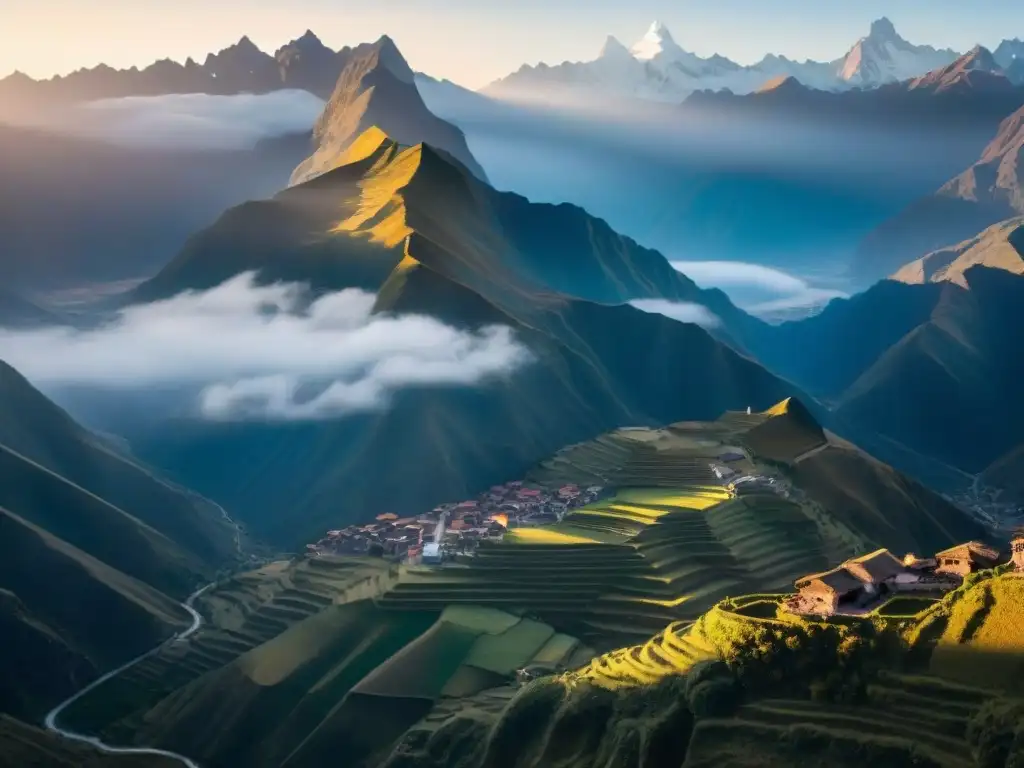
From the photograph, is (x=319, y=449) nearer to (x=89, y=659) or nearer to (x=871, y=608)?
(x=89, y=659)

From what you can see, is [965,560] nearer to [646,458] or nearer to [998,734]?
[998,734]

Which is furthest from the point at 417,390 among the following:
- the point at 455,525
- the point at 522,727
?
the point at 522,727

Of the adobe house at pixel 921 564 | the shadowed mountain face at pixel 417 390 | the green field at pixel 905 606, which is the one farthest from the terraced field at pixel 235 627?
the green field at pixel 905 606

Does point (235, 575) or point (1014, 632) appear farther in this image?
point (235, 575)

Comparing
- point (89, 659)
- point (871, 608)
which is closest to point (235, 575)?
point (89, 659)

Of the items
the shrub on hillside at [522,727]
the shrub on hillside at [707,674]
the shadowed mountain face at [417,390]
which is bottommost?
the shrub on hillside at [522,727]

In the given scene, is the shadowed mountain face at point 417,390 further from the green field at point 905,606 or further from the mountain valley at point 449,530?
the green field at point 905,606

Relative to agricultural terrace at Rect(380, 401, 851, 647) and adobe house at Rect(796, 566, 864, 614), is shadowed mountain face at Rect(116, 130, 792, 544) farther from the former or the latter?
adobe house at Rect(796, 566, 864, 614)
